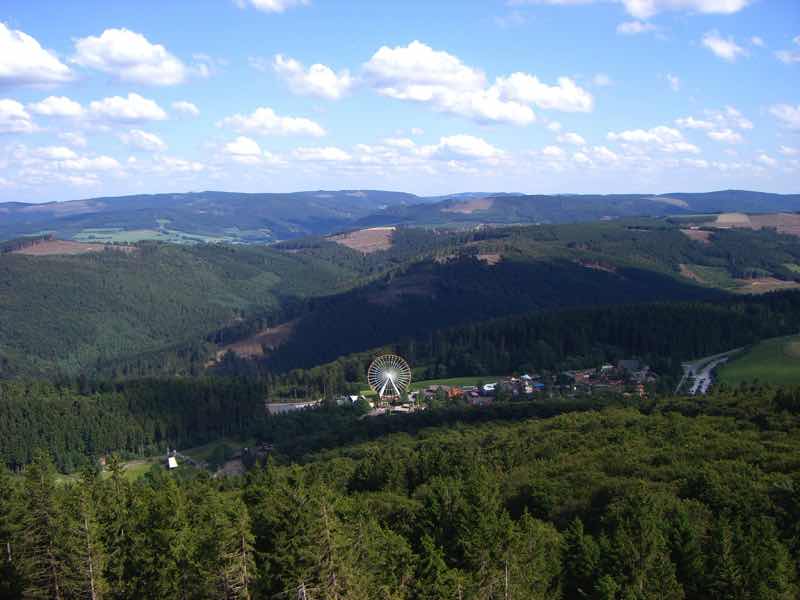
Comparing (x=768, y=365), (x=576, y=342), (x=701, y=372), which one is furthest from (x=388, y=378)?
(x=768, y=365)

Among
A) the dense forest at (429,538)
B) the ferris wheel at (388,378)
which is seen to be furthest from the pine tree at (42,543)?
the ferris wheel at (388,378)

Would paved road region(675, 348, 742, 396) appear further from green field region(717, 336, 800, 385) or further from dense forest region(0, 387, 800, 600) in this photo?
dense forest region(0, 387, 800, 600)

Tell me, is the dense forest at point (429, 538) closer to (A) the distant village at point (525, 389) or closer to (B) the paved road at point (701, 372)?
(A) the distant village at point (525, 389)

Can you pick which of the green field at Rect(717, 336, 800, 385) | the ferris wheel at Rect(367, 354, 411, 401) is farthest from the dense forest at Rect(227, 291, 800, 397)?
the ferris wheel at Rect(367, 354, 411, 401)

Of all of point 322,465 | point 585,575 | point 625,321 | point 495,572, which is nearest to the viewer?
point 495,572

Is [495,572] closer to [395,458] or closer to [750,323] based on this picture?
[395,458]

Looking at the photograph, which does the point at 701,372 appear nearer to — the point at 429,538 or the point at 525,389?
the point at 525,389

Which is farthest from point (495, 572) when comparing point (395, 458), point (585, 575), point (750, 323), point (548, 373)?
point (750, 323)
